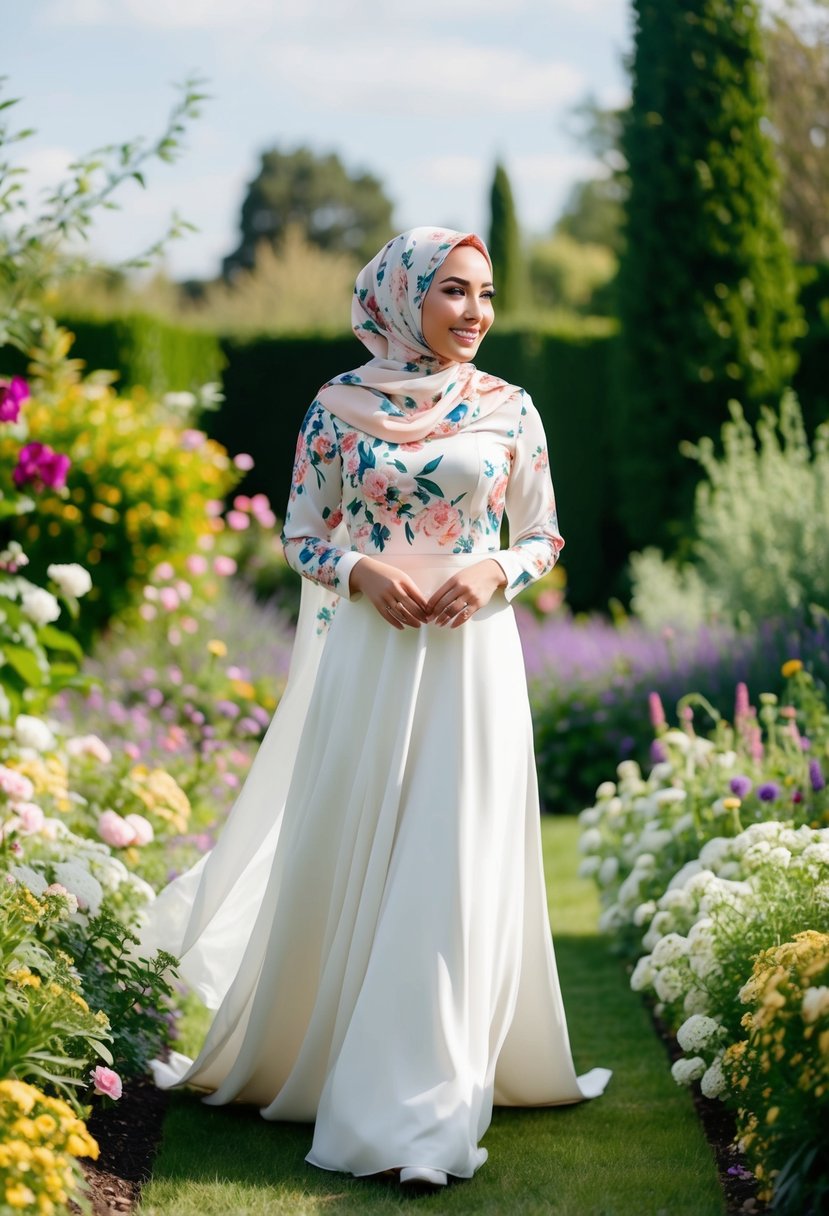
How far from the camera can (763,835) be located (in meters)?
3.48

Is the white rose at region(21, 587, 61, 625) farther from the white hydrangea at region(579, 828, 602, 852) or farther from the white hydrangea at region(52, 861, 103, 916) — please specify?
the white hydrangea at region(579, 828, 602, 852)

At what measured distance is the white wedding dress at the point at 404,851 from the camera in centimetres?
283

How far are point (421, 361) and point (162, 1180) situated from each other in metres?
1.82

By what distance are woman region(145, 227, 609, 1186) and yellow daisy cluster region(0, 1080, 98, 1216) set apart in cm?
71

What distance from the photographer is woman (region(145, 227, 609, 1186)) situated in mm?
2840

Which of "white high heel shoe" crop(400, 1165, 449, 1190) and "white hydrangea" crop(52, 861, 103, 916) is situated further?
"white hydrangea" crop(52, 861, 103, 916)

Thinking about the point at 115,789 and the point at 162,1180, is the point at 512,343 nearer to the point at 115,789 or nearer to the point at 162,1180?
the point at 115,789

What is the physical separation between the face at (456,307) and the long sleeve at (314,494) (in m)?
0.31

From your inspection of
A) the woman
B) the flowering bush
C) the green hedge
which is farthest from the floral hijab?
the green hedge

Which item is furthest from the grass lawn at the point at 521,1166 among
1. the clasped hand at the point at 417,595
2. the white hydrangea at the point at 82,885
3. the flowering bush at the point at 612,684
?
the flowering bush at the point at 612,684

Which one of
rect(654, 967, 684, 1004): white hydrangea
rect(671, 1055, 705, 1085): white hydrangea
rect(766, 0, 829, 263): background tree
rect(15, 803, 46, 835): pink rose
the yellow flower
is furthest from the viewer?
rect(766, 0, 829, 263): background tree

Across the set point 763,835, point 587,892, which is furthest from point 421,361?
point 587,892

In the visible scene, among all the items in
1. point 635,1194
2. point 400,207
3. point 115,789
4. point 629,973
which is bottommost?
point 400,207

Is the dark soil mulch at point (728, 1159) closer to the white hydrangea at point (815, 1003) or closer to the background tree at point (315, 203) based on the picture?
the white hydrangea at point (815, 1003)
